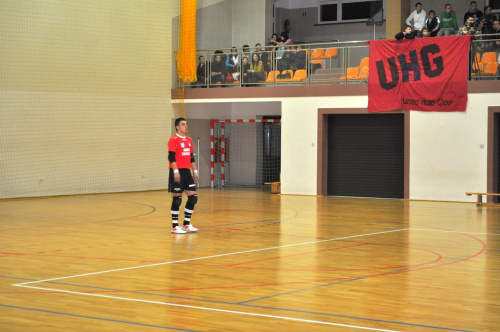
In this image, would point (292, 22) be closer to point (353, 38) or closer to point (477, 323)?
point (353, 38)

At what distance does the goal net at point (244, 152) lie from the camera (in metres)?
28.5

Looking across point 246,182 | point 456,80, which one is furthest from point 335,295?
point 246,182

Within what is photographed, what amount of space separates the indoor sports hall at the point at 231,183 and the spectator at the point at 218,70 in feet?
0.45

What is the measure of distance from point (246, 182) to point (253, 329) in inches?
893

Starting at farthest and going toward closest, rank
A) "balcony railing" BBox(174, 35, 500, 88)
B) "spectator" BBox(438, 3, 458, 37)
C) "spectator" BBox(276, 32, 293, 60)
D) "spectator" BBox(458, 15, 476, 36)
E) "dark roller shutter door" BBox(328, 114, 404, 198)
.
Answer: "spectator" BBox(276, 32, 293, 60)
"dark roller shutter door" BBox(328, 114, 404, 198)
"balcony railing" BBox(174, 35, 500, 88)
"spectator" BBox(438, 3, 458, 37)
"spectator" BBox(458, 15, 476, 36)

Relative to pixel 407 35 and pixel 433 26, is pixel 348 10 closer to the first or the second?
pixel 433 26

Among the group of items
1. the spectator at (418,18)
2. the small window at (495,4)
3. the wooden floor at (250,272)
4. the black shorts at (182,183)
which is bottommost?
the wooden floor at (250,272)

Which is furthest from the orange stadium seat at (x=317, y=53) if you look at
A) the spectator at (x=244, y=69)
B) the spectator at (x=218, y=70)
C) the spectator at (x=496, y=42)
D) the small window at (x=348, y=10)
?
the small window at (x=348, y=10)

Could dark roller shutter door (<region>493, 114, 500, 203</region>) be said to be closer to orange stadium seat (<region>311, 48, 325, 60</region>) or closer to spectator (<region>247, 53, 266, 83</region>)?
orange stadium seat (<region>311, 48, 325, 60</region>)

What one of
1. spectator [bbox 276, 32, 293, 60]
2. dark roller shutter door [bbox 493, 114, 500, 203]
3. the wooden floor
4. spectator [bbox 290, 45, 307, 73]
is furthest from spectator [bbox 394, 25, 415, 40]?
the wooden floor

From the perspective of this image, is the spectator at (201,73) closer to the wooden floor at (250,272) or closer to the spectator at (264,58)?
the spectator at (264,58)

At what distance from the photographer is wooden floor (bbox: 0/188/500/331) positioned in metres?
6.66

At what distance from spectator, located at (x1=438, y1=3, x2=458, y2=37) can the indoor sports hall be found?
1.35 meters

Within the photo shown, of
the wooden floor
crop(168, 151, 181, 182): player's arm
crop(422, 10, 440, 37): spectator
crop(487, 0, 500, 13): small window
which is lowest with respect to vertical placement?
the wooden floor
